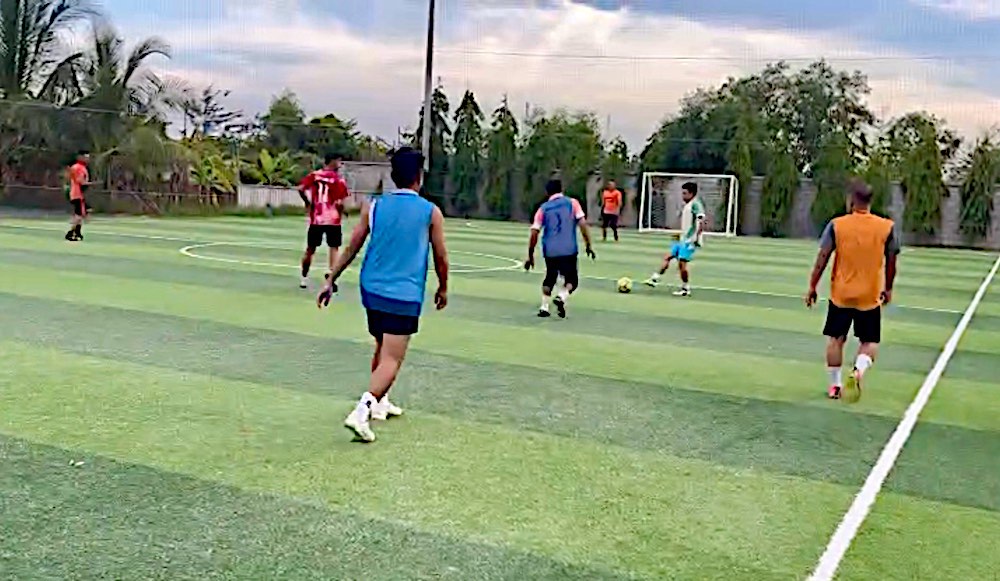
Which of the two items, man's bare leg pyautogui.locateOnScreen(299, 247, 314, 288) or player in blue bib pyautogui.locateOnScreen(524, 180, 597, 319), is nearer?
player in blue bib pyautogui.locateOnScreen(524, 180, 597, 319)

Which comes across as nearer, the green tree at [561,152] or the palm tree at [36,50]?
the palm tree at [36,50]

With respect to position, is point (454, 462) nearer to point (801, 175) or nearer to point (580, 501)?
point (580, 501)

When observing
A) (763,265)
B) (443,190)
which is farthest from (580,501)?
(443,190)

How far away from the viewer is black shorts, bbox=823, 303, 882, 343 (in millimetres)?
7988

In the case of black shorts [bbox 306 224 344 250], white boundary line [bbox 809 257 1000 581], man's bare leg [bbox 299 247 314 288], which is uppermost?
black shorts [bbox 306 224 344 250]

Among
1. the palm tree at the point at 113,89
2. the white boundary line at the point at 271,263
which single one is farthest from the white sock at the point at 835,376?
the palm tree at the point at 113,89

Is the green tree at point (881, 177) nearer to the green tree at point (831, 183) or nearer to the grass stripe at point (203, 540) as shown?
the green tree at point (831, 183)

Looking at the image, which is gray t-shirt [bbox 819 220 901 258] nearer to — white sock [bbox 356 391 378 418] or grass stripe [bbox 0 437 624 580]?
white sock [bbox 356 391 378 418]

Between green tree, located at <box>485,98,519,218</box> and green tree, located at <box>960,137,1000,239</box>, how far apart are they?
17078 millimetres

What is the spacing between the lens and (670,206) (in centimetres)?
3991

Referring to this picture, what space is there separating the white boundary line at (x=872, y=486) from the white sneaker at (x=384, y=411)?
2918 millimetres

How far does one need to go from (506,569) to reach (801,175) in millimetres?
38114

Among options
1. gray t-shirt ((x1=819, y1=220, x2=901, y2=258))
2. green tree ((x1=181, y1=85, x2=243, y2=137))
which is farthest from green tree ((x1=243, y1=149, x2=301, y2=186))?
gray t-shirt ((x1=819, y1=220, x2=901, y2=258))

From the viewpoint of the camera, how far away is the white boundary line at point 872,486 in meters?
4.59
